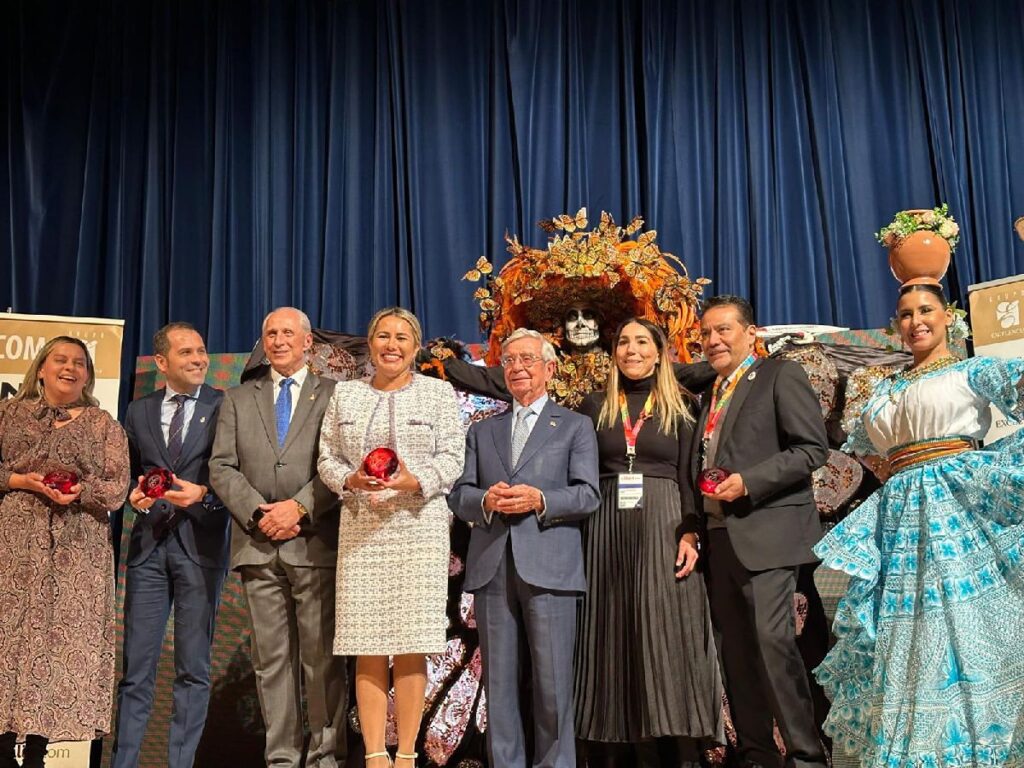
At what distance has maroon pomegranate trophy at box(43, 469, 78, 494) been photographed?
160 inches

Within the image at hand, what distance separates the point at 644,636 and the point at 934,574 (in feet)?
3.46

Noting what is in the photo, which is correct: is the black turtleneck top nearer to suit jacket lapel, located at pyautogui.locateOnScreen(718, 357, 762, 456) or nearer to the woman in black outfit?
the woman in black outfit

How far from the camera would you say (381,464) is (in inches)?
142

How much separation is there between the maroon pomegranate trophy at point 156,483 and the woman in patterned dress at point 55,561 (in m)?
0.22

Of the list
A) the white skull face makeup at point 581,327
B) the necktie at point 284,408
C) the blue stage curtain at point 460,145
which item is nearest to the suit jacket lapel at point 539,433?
the necktie at point 284,408

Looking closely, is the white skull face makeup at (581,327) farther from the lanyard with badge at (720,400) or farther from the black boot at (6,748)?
the black boot at (6,748)

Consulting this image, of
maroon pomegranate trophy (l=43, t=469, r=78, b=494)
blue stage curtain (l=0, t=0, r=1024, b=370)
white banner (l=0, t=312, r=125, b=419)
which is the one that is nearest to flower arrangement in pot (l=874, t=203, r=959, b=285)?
blue stage curtain (l=0, t=0, r=1024, b=370)

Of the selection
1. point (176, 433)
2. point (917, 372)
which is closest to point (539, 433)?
point (917, 372)

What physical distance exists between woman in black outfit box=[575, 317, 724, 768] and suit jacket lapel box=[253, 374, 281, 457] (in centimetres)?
120

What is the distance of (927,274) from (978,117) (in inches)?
130

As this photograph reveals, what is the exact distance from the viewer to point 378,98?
7.04 metres

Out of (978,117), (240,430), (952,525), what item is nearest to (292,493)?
(240,430)

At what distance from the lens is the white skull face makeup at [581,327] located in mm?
4977

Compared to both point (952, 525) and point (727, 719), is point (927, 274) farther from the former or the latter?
point (727, 719)
